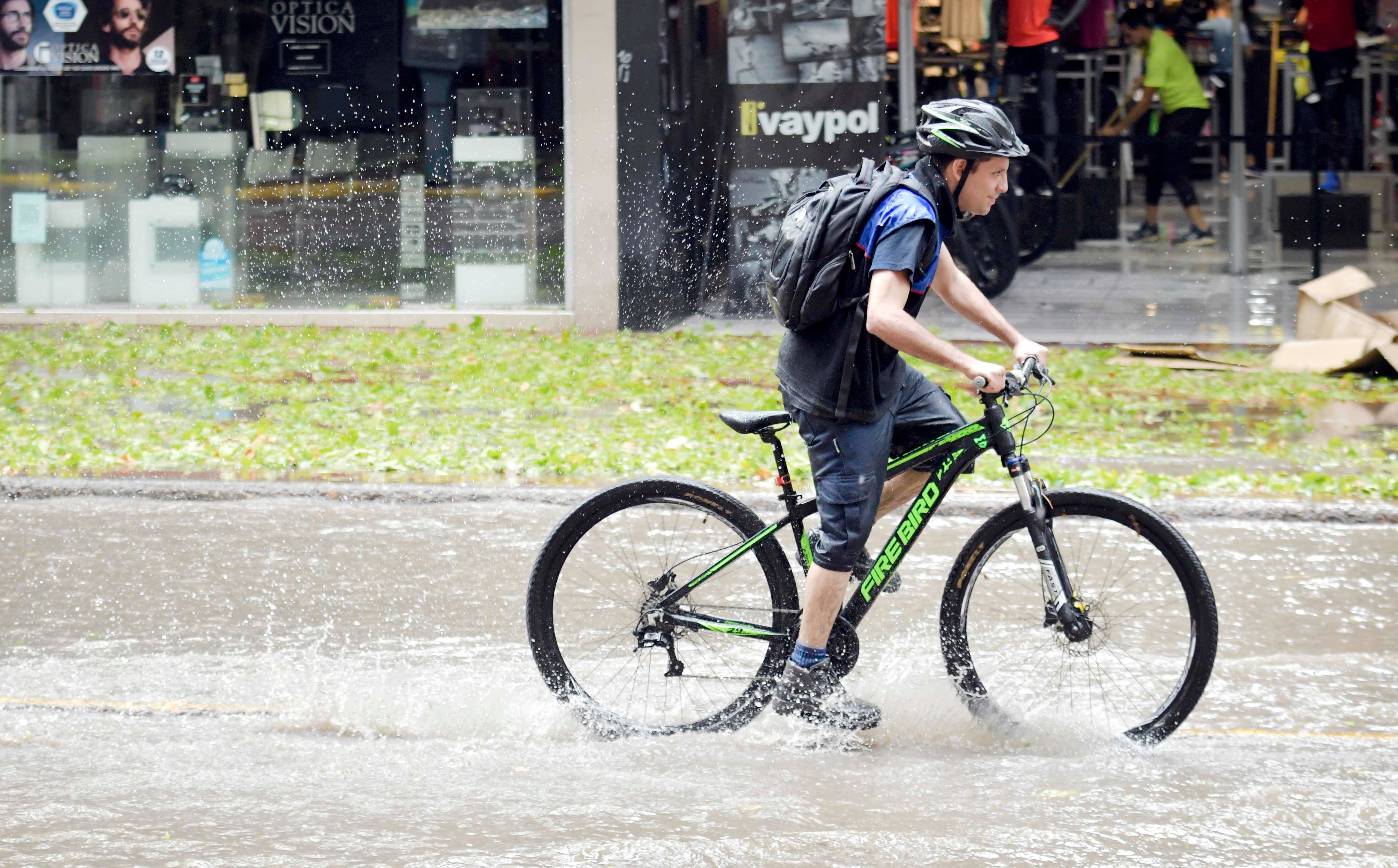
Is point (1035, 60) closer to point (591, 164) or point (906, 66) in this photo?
point (906, 66)

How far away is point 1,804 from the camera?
427cm

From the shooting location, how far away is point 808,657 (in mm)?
4598

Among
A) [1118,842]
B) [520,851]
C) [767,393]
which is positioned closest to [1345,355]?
[767,393]

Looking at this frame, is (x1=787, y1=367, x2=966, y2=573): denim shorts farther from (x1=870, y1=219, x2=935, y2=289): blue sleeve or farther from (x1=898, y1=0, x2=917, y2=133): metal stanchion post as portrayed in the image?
(x1=898, y1=0, x2=917, y2=133): metal stanchion post

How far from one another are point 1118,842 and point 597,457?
474 cm

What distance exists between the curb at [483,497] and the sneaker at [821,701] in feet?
9.02

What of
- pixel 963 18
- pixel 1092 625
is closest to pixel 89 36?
pixel 963 18

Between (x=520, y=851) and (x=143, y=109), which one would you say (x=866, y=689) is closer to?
(x=520, y=851)

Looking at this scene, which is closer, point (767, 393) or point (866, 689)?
point (866, 689)

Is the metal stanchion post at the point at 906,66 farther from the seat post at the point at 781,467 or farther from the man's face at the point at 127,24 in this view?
the seat post at the point at 781,467

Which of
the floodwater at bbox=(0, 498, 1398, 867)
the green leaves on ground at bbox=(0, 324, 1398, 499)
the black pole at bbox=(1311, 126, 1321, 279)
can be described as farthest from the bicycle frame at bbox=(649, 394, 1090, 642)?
the black pole at bbox=(1311, 126, 1321, 279)

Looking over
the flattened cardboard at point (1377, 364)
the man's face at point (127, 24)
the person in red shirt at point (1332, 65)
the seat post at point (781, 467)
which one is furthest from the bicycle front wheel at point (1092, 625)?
the person in red shirt at point (1332, 65)

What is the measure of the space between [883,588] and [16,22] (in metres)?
12.1

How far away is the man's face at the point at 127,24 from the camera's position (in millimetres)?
14289
